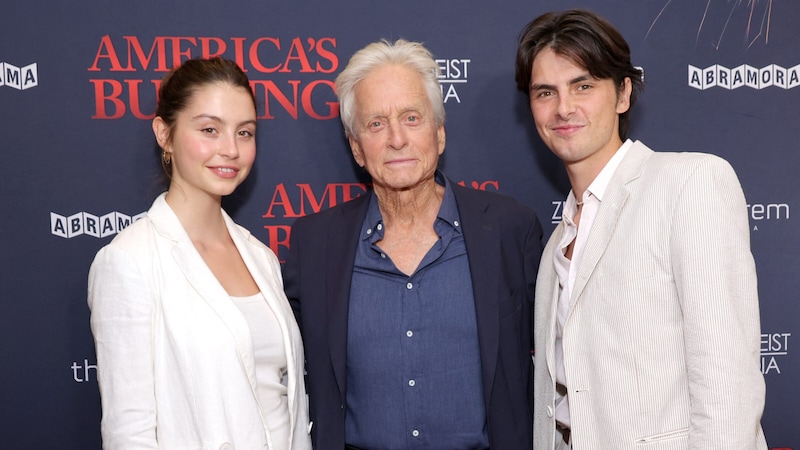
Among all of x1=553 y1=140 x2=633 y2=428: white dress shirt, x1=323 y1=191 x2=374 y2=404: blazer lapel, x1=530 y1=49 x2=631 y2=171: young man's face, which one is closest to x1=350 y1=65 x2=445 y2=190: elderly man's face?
x1=323 y1=191 x2=374 y2=404: blazer lapel

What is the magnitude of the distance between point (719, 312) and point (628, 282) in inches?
9.2

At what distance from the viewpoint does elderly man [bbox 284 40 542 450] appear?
2068 mm

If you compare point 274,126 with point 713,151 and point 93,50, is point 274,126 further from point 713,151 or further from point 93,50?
point 713,151

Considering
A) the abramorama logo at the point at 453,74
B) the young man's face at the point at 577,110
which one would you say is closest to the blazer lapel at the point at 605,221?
the young man's face at the point at 577,110

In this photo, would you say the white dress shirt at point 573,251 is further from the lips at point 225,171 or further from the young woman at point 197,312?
the lips at point 225,171

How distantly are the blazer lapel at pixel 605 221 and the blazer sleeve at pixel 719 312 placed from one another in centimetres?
21

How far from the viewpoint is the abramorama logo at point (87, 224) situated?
2.66 m

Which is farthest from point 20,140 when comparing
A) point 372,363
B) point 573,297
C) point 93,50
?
point 573,297

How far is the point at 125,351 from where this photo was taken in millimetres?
1802

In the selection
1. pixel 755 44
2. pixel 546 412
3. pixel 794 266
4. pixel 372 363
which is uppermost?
pixel 755 44

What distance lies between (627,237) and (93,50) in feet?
7.02

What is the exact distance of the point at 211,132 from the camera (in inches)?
82.1

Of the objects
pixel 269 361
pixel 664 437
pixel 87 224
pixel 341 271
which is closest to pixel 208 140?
pixel 341 271

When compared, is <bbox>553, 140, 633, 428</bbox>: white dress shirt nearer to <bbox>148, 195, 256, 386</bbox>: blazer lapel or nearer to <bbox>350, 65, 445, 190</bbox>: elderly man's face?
<bbox>350, 65, 445, 190</bbox>: elderly man's face
